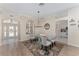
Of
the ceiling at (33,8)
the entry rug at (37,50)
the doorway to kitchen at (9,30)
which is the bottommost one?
the entry rug at (37,50)

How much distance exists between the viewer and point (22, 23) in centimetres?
203

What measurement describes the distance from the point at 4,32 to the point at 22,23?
1.22 feet

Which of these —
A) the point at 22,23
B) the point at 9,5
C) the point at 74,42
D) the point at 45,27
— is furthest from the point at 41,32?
the point at 9,5

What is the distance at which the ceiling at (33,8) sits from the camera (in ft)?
6.63

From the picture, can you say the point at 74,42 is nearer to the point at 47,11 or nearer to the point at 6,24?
the point at 47,11

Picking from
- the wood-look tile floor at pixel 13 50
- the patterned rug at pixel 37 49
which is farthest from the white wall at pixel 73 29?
the wood-look tile floor at pixel 13 50

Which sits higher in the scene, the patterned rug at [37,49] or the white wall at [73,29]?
the white wall at [73,29]

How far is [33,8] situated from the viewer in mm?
2051

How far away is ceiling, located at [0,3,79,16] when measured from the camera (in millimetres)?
2020

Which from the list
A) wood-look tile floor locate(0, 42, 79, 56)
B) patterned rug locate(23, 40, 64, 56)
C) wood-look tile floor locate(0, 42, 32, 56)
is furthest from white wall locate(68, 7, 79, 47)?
wood-look tile floor locate(0, 42, 32, 56)

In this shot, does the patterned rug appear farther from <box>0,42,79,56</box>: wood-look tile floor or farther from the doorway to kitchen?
the doorway to kitchen

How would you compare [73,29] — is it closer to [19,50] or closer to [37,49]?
[37,49]

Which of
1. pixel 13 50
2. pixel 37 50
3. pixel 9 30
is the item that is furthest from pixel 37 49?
pixel 9 30

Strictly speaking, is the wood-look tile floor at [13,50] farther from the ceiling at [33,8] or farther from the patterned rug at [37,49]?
the ceiling at [33,8]
